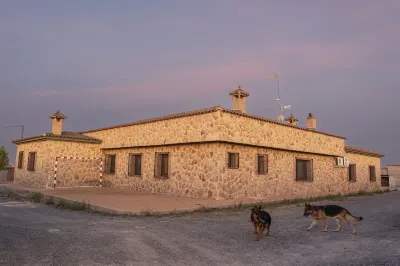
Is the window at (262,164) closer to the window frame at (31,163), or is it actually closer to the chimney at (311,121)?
the chimney at (311,121)

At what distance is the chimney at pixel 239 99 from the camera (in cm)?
1595

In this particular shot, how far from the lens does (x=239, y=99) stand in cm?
1598

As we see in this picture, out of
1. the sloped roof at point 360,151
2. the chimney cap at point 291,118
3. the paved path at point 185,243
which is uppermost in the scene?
the chimney cap at point 291,118

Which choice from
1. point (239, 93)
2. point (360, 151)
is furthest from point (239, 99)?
point (360, 151)

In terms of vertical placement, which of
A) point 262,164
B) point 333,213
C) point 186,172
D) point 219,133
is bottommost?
point 333,213

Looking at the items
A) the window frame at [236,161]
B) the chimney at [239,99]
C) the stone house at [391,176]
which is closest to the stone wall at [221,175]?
the window frame at [236,161]

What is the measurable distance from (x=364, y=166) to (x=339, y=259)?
22332 mm

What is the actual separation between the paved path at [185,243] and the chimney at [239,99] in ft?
27.7

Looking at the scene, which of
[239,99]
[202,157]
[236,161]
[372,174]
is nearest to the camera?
[202,157]

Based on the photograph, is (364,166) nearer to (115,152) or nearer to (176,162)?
(176,162)

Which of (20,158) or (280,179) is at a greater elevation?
(20,158)

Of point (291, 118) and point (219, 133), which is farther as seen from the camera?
point (291, 118)

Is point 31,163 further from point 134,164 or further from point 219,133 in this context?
point 219,133

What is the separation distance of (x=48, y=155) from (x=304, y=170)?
50.2ft
